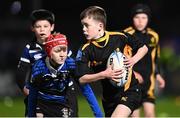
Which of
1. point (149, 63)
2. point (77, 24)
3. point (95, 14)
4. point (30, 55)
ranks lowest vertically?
point (77, 24)

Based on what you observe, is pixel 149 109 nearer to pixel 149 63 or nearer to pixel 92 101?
pixel 149 63

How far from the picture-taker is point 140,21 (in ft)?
38.5

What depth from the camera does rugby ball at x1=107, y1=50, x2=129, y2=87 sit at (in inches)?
340

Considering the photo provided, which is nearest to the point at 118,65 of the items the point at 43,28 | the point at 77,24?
the point at 43,28

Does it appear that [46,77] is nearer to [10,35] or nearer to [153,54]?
[153,54]

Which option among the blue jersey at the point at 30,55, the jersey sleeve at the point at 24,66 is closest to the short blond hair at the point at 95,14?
the blue jersey at the point at 30,55

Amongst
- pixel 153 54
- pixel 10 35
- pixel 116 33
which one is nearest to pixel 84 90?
pixel 116 33

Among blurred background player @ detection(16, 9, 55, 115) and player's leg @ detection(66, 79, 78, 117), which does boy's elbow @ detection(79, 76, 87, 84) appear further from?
blurred background player @ detection(16, 9, 55, 115)

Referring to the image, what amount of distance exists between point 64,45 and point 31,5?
17525mm

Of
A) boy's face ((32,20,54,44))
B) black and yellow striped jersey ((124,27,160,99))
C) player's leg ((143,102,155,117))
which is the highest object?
boy's face ((32,20,54,44))

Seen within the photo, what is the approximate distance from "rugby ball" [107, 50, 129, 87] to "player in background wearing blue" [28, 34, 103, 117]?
349 mm

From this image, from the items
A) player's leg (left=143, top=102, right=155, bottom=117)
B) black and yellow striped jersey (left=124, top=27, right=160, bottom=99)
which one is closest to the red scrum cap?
black and yellow striped jersey (left=124, top=27, right=160, bottom=99)

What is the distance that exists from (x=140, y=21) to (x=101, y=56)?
3089 mm

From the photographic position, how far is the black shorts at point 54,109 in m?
8.66
